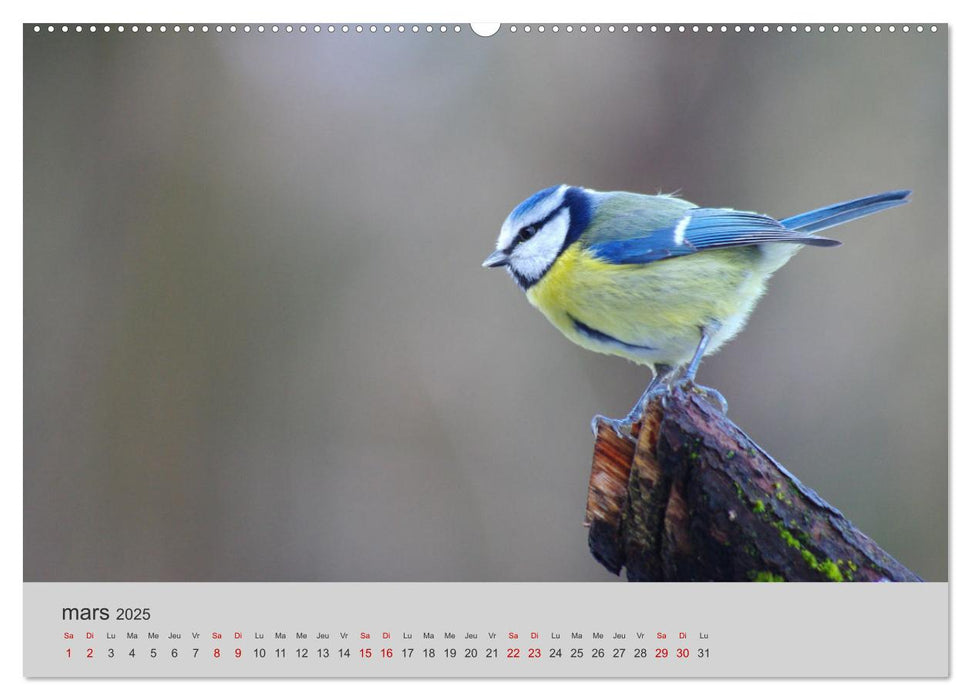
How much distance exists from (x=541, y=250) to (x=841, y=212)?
1.96 ft

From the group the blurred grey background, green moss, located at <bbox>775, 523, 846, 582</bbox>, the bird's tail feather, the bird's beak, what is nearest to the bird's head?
the bird's beak

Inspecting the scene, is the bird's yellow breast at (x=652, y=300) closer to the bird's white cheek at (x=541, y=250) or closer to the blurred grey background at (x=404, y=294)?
the bird's white cheek at (x=541, y=250)

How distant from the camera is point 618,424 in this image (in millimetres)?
1658

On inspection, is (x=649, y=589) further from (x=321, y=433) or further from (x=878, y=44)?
(x=878, y=44)

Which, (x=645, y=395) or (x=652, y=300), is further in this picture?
(x=645, y=395)

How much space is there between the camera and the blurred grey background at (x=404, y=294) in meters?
1.60

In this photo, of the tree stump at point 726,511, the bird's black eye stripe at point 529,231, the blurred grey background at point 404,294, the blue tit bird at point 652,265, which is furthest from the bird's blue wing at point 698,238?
the tree stump at point 726,511

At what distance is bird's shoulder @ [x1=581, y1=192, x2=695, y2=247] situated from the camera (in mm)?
1672

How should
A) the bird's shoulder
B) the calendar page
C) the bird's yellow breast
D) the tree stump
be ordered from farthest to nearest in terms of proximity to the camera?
1. the bird's shoulder
2. the bird's yellow breast
3. the calendar page
4. the tree stump

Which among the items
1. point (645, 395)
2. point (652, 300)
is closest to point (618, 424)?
point (645, 395)

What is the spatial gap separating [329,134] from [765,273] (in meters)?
1.00

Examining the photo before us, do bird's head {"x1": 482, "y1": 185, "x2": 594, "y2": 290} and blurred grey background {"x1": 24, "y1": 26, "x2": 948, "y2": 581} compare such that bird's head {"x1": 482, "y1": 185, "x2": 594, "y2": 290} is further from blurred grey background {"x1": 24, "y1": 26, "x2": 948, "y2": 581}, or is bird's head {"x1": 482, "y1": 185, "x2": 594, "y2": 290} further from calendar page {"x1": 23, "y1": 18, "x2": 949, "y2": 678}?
blurred grey background {"x1": 24, "y1": 26, "x2": 948, "y2": 581}

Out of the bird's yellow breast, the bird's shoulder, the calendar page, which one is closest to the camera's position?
the calendar page

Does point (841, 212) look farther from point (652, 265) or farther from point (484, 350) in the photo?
point (484, 350)
